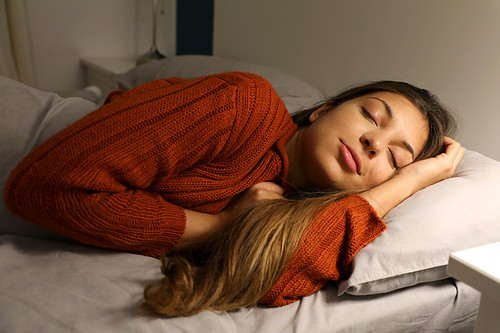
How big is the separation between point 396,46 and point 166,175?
993 mm

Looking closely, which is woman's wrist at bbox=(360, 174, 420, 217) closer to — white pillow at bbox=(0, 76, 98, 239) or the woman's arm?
the woman's arm

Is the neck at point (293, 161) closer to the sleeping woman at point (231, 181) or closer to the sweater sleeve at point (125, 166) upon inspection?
the sleeping woman at point (231, 181)

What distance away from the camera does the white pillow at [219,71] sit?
5.45ft

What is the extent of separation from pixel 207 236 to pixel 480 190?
1.75 feet

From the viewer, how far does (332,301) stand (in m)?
0.81

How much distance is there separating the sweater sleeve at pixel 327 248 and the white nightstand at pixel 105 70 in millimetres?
1762

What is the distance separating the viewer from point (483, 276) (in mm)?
597

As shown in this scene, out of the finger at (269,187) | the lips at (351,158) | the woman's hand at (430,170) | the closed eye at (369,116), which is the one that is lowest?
the finger at (269,187)

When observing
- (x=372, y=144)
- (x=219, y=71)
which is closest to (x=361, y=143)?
(x=372, y=144)

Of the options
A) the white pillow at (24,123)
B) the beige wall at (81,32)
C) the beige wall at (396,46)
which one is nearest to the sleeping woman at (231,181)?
the white pillow at (24,123)

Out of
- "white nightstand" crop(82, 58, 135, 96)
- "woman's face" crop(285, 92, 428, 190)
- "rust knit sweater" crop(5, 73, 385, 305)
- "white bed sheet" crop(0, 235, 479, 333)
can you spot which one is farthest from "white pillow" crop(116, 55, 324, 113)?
"white bed sheet" crop(0, 235, 479, 333)

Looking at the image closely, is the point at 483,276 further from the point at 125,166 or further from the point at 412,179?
the point at 125,166

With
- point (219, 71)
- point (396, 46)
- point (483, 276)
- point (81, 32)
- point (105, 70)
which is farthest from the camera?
point (81, 32)

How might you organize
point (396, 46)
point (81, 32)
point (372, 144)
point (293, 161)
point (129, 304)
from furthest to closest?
point (81, 32), point (396, 46), point (293, 161), point (372, 144), point (129, 304)
